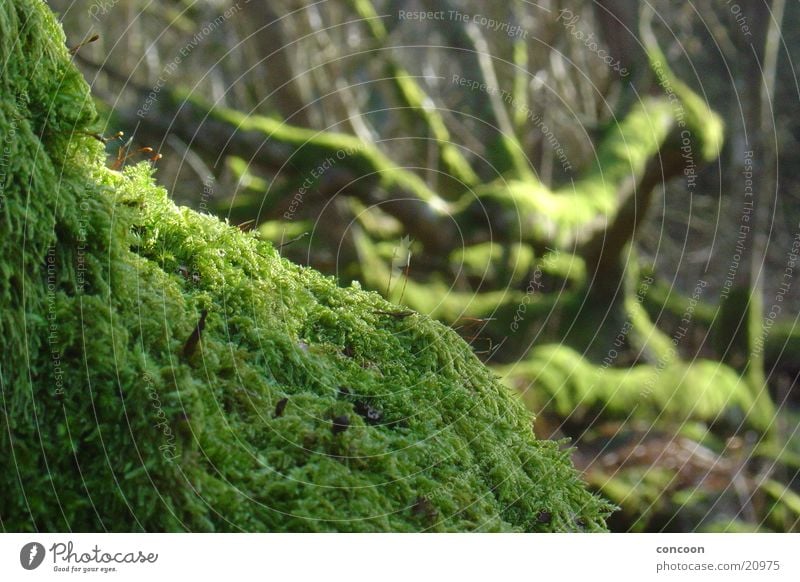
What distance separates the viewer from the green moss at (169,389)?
102 centimetres

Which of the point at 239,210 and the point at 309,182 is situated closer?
the point at 309,182

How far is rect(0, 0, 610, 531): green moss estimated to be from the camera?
1.02m

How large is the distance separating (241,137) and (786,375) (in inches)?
200
